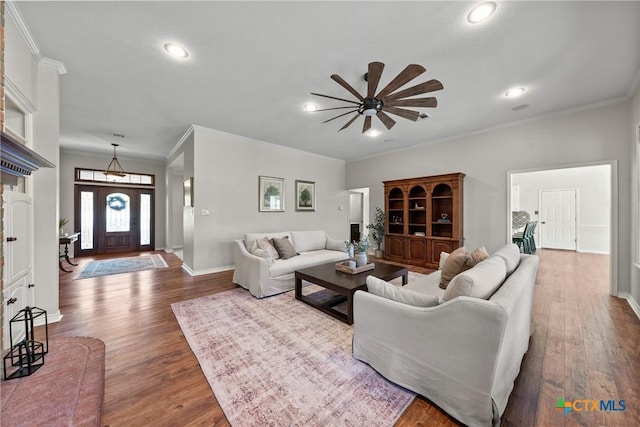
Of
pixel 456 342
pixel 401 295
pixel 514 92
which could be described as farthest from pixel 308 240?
pixel 514 92

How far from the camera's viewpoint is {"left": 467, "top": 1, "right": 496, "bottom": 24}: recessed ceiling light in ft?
6.03

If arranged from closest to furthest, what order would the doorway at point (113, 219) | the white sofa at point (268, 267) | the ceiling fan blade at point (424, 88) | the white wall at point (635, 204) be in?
the ceiling fan blade at point (424, 88) → the white wall at point (635, 204) → the white sofa at point (268, 267) → the doorway at point (113, 219)

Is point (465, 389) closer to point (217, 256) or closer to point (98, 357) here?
point (98, 357)

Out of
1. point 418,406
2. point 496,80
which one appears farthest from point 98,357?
point 496,80

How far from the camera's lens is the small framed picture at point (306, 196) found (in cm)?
625

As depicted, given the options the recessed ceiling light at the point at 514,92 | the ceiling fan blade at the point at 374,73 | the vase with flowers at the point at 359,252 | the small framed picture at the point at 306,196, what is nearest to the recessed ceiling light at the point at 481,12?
the ceiling fan blade at the point at 374,73

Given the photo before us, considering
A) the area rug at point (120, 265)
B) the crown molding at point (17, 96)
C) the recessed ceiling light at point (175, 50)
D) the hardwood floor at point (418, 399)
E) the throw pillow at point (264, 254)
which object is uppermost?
the recessed ceiling light at point (175, 50)

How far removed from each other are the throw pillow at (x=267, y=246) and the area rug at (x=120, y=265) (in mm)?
2924

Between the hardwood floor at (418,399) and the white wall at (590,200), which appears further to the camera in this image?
the white wall at (590,200)

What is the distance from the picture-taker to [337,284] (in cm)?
273

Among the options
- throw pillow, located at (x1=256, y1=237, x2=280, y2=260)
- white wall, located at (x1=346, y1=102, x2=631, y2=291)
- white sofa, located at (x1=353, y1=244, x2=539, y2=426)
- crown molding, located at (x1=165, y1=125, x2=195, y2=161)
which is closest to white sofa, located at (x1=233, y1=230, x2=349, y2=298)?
throw pillow, located at (x1=256, y1=237, x2=280, y2=260)

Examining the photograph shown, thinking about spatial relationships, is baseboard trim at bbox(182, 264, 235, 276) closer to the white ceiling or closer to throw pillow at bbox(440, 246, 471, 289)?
the white ceiling

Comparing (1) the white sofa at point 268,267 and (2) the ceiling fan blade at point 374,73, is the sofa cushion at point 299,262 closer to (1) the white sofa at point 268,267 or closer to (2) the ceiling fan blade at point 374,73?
(1) the white sofa at point 268,267

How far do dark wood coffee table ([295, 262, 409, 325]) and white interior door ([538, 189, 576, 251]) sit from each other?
7641 mm
